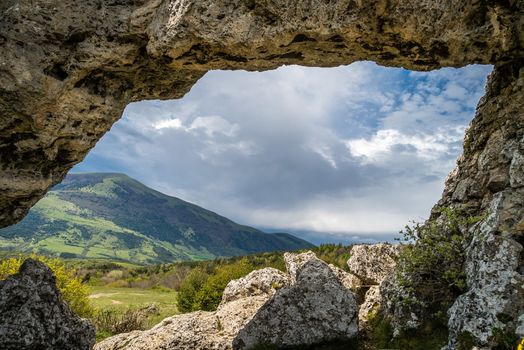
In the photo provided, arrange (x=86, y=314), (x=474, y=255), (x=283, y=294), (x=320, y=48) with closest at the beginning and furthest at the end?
(x=474, y=255) → (x=320, y=48) → (x=283, y=294) → (x=86, y=314)

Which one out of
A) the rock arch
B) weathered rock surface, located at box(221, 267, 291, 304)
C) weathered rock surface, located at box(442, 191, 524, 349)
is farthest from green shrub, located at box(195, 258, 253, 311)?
weathered rock surface, located at box(442, 191, 524, 349)

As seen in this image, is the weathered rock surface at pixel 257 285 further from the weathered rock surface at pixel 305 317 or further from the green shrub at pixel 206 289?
the green shrub at pixel 206 289

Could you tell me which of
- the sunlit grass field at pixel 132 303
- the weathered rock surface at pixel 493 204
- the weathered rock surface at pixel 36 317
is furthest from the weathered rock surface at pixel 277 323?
the sunlit grass field at pixel 132 303

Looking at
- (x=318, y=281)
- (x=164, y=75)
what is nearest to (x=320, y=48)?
(x=164, y=75)

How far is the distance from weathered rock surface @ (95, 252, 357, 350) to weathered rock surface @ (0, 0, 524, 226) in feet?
28.9

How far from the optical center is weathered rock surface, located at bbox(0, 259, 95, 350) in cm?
1305

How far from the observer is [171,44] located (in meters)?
14.4

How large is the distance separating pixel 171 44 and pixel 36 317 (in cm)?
1096

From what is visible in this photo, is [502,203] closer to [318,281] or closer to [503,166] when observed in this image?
[503,166]

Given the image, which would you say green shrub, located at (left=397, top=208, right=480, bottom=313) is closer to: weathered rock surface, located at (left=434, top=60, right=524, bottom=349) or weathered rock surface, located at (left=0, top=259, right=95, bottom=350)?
weathered rock surface, located at (left=434, top=60, right=524, bottom=349)

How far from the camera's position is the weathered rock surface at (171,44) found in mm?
13625

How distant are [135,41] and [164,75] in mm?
2500

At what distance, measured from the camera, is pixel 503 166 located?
1418 cm

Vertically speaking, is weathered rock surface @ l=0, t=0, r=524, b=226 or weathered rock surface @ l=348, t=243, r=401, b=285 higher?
weathered rock surface @ l=0, t=0, r=524, b=226
